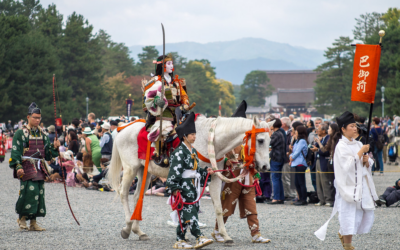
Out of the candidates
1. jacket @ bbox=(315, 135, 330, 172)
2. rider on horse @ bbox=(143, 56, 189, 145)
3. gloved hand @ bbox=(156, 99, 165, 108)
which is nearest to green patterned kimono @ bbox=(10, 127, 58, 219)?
rider on horse @ bbox=(143, 56, 189, 145)

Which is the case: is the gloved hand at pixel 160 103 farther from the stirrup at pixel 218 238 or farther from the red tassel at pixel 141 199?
the stirrup at pixel 218 238

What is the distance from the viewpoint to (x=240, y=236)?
6.82m

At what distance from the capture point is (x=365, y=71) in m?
5.69

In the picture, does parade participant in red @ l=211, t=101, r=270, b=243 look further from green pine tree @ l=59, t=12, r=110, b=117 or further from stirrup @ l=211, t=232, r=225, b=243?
green pine tree @ l=59, t=12, r=110, b=117

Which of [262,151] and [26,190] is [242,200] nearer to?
[262,151]

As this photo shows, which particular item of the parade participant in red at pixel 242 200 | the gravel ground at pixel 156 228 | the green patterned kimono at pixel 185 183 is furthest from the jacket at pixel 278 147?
the green patterned kimono at pixel 185 183

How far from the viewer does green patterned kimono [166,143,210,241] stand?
226 inches

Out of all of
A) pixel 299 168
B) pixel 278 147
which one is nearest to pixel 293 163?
pixel 299 168

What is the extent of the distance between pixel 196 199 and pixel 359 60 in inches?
107

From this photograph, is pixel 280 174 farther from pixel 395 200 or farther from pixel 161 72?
pixel 161 72

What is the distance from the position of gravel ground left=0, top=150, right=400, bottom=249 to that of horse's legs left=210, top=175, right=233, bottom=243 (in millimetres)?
175

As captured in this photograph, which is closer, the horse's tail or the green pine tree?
the horse's tail

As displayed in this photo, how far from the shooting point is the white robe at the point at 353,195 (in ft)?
17.4

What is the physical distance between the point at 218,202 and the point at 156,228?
1764 millimetres
